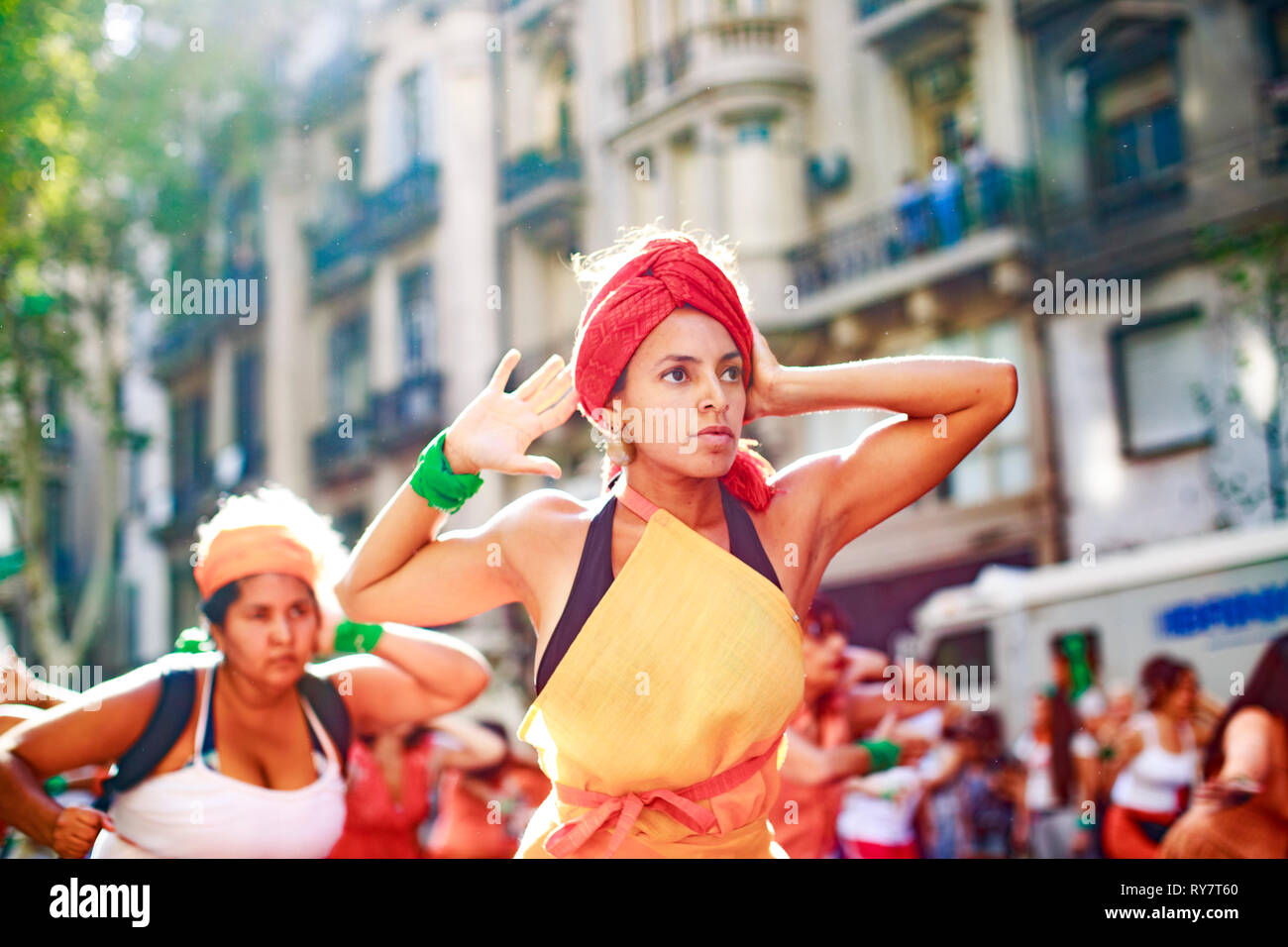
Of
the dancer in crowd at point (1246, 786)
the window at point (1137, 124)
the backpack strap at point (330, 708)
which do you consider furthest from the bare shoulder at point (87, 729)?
the window at point (1137, 124)

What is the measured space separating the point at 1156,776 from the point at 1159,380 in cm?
362

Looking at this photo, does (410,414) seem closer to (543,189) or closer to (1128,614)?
(543,189)

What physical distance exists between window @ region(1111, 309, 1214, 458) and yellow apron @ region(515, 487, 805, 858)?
7.15 meters

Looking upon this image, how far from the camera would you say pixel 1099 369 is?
954cm

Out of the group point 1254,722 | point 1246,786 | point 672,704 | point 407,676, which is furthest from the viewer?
point 1254,722

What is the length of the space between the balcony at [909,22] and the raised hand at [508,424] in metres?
9.01

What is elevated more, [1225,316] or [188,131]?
[188,131]

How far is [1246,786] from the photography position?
466 centimetres

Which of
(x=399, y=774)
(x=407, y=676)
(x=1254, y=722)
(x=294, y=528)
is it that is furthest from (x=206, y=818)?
(x=1254, y=722)

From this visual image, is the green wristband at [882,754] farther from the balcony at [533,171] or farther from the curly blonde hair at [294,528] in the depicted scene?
the balcony at [533,171]

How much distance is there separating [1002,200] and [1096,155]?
0.84 meters

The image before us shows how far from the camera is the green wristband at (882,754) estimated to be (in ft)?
11.6
